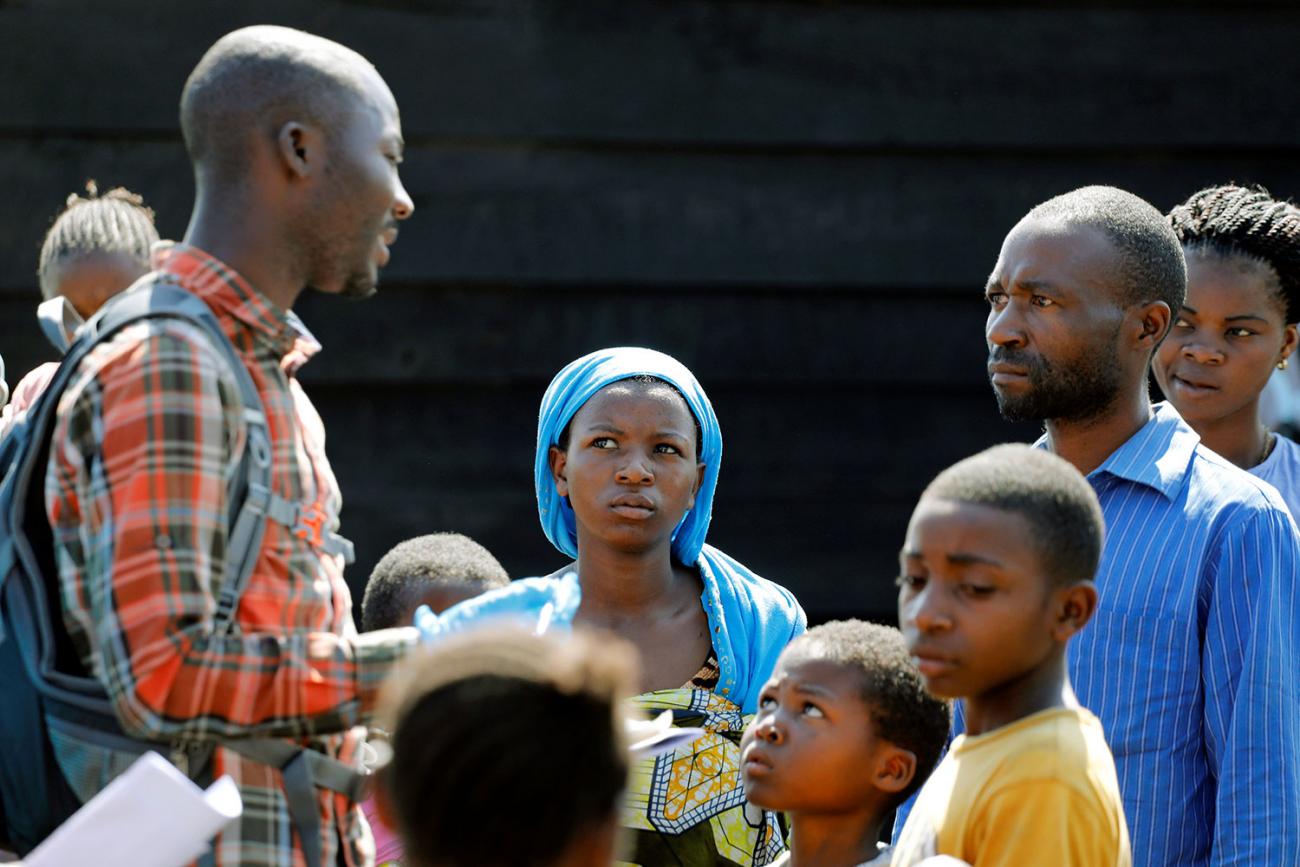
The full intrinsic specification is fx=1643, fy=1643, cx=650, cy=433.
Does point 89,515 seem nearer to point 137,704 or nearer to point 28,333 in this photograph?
point 137,704

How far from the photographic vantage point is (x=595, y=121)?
4469mm

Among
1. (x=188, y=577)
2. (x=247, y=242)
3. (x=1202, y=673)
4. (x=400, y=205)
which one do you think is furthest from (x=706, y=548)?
(x=188, y=577)

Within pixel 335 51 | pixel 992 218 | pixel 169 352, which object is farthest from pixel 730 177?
pixel 169 352

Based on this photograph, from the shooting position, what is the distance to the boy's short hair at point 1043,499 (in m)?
2.15

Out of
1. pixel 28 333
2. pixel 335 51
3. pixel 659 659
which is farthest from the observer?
pixel 28 333

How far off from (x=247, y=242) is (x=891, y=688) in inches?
47.2

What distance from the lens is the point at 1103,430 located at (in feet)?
9.08

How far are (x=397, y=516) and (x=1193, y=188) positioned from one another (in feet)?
7.85

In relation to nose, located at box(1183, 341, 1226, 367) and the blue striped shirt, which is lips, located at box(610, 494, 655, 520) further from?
nose, located at box(1183, 341, 1226, 367)

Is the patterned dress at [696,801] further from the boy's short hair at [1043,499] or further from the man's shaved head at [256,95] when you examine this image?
the man's shaved head at [256,95]

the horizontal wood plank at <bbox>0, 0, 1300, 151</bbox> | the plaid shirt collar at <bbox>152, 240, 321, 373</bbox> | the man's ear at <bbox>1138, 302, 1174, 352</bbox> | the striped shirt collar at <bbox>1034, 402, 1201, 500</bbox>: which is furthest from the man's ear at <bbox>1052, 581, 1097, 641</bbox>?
the horizontal wood plank at <bbox>0, 0, 1300, 151</bbox>

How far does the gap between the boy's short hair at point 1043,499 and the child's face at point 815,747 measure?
1.57 ft

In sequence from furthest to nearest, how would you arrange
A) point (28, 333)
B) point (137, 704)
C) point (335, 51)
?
point (28, 333) < point (335, 51) < point (137, 704)

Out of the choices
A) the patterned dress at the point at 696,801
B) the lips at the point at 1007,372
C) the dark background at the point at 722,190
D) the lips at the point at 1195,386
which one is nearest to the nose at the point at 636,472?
the patterned dress at the point at 696,801
